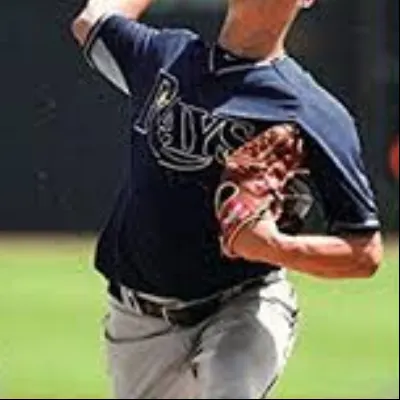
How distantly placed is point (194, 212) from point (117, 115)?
63 centimetres

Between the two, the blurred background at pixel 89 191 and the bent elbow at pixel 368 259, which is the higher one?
the bent elbow at pixel 368 259

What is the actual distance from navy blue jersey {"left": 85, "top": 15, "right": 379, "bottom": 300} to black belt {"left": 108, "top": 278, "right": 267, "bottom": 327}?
23 mm

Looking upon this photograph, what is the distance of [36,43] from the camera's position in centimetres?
355

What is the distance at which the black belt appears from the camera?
2.95 metres

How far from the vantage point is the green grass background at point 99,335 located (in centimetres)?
482

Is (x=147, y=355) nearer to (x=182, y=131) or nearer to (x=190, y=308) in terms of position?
(x=190, y=308)

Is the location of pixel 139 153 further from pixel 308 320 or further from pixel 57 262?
pixel 57 262

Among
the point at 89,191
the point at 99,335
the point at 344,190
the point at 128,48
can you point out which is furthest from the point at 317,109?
the point at 99,335

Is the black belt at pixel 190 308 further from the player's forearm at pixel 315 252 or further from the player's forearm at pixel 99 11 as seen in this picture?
the player's forearm at pixel 99 11

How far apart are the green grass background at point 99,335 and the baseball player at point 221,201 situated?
0.53 metres

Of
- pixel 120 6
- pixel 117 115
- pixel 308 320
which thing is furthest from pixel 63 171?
pixel 308 320

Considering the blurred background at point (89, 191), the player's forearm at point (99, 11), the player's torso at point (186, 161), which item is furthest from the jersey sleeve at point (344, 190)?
the blurred background at point (89, 191)

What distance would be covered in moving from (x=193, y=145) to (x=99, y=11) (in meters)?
0.42

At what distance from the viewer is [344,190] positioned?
2.76 m
